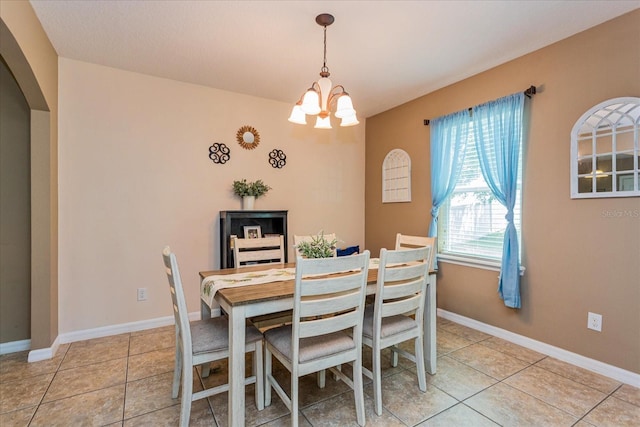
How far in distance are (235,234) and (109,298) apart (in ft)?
4.50

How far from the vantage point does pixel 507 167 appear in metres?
2.85

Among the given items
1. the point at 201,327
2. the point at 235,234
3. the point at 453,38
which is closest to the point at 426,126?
the point at 453,38

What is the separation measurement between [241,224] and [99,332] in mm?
1726

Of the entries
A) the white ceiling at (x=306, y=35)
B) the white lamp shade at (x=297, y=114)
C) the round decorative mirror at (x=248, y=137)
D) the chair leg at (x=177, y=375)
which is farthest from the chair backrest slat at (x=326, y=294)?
the round decorative mirror at (x=248, y=137)

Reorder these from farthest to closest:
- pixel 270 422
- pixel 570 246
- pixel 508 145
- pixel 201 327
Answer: pixel 508 145
pixel 570 246
pixel 201 327
pixel 270 422

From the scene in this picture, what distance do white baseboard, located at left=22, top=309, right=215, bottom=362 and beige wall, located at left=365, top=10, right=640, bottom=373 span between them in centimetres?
277

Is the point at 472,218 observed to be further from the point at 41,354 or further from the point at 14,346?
the point at 14,346

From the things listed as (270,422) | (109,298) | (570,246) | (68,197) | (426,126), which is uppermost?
(426,126)

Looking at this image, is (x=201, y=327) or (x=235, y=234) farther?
(x=235, y=234)

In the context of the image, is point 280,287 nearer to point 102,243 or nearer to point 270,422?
point 270,422

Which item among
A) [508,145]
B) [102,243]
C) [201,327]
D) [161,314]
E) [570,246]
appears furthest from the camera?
[161,314]

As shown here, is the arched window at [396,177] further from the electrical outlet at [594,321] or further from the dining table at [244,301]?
the electrical outlet at [594,321]

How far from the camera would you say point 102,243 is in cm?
306

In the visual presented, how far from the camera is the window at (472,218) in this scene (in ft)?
10.0
